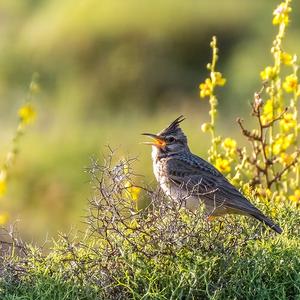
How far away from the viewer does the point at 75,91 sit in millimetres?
15422

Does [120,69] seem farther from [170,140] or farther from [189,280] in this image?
[189,280]

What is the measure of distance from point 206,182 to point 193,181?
99 millimetres

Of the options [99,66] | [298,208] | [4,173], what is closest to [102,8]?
[99,66]

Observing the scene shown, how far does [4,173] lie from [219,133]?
569 cm

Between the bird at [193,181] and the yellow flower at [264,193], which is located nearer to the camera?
the bird at [193,181]

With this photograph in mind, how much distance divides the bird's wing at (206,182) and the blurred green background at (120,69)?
513 cm

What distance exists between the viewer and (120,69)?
50.6 ft

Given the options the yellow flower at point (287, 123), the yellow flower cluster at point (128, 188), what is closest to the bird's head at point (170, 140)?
the yellow flower at point (287, 123)

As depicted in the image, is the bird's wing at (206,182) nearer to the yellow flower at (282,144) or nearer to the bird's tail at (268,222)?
the bird's tail at (268,222)

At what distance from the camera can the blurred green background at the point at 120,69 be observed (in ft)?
44.0

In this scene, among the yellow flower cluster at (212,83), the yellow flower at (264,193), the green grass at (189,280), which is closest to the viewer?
the green grass at (189,280)

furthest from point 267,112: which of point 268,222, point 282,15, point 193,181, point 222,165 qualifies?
point 268,222

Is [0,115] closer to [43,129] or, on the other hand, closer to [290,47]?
[43,129]

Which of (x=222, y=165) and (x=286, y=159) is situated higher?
(x=286, y=159)
